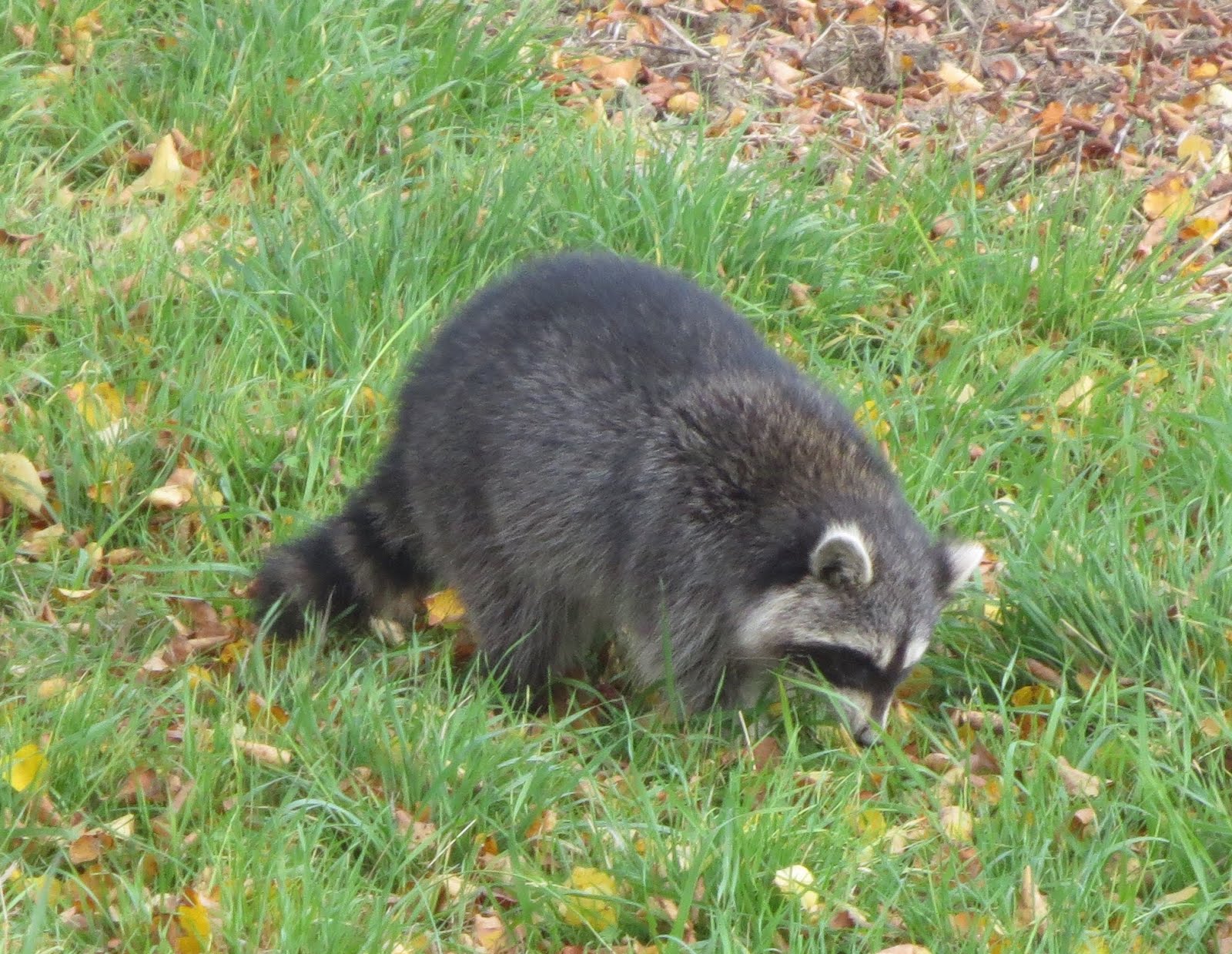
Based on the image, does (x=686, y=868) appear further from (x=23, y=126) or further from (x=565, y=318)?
(x=23, y=126)

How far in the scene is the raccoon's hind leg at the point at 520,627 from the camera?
391 centimetres

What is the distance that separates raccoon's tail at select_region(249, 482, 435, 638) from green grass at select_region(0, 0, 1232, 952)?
13 cm

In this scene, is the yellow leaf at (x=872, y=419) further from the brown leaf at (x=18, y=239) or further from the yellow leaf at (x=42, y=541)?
the brown leaf at (x=18, y=239)

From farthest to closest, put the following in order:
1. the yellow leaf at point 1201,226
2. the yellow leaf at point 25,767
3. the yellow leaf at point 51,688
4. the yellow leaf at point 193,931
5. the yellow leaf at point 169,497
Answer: the yellow leaf at point 1201,226, the yellow leaf at point 169,497, the yellow leaf at point 51,688, the yellow leaf at point 25,767, the yellow leaf at point 193,931

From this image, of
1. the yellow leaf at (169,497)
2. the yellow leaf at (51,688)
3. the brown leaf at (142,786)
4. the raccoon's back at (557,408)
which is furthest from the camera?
the yellow leaf at (169,497)

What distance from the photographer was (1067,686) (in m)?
3.64

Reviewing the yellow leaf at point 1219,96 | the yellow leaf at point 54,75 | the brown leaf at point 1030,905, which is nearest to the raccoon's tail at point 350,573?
the brown leaf at point 1030,905

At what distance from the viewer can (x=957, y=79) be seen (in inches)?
243

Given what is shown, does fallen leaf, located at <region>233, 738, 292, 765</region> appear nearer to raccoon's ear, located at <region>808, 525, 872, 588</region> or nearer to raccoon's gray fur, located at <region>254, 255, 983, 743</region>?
raccoon's gray fur, located at <region>254, 255, 983, 743</region>

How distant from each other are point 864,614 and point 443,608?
4.19 feet

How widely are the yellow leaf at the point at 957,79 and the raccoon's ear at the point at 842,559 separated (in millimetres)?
3151

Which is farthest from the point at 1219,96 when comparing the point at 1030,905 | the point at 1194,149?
the point at 1030,905

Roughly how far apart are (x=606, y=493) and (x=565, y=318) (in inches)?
18.0

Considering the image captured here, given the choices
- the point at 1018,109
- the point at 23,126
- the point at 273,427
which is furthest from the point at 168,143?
the point at 1018,109
